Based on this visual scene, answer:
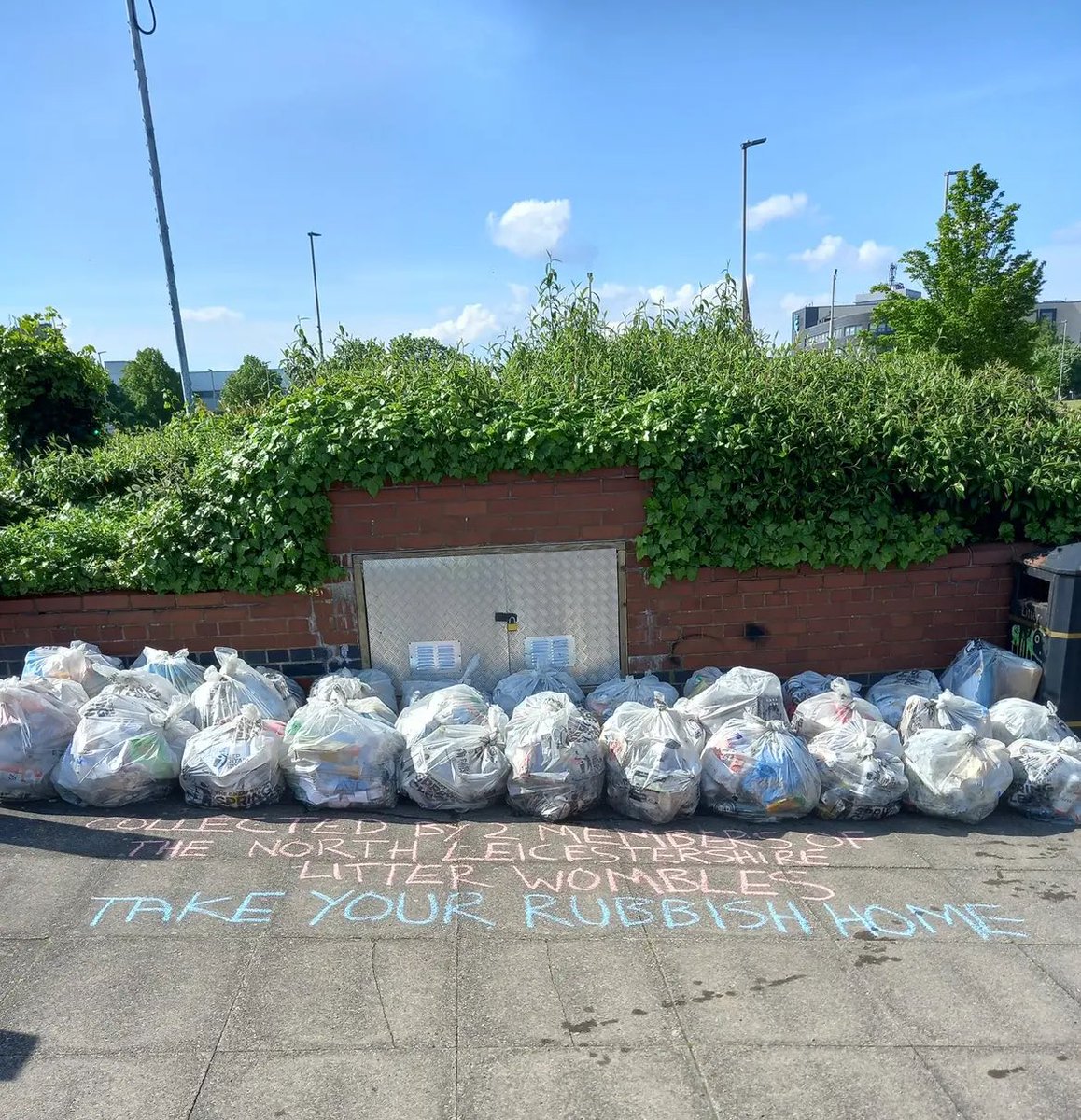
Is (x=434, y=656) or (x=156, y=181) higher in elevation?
(x=156, y=181)

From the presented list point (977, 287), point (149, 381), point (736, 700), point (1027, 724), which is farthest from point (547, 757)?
point (149, 381)

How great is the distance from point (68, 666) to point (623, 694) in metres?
3.63

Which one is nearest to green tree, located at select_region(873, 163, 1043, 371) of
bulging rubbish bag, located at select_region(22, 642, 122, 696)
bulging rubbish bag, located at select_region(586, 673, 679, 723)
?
bulging rubbish bag, located at select_region(586, 673, 679, 723)

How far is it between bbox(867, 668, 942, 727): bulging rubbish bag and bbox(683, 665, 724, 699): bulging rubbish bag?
3.49 feet

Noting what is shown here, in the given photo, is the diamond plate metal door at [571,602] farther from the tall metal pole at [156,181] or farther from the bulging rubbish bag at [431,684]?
the tall metal pole at [156,181]

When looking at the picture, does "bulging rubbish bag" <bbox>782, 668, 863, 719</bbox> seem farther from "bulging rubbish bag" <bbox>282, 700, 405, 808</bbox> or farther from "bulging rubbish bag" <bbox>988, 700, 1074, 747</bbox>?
"bulging rubbish bag" <bbox>282, 700, 405, 808</bbox>

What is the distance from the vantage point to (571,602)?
607 centimetres

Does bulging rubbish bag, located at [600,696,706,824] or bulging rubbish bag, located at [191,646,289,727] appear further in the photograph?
bulging rubbish bag, located at [191,646,289,727]

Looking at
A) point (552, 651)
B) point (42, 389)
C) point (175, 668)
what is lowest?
point (552, 651)

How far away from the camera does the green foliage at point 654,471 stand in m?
5.75

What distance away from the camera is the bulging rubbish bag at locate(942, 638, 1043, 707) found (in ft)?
18.5

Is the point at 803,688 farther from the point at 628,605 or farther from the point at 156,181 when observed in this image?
the point at 156,181

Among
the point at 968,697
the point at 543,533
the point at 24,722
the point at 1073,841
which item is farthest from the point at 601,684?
the point at 24,722

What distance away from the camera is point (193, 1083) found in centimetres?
269
